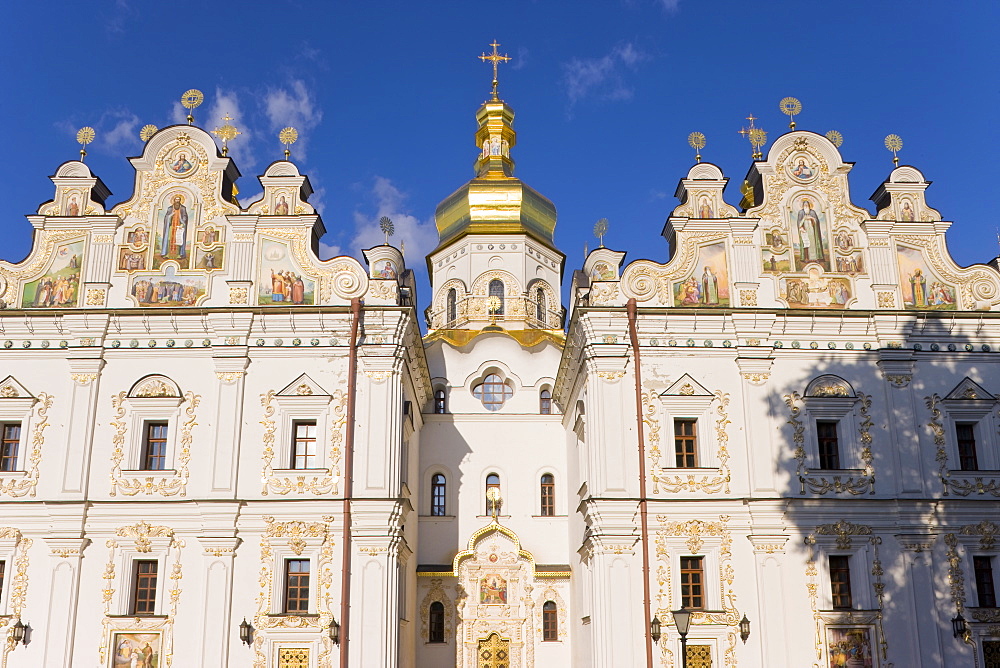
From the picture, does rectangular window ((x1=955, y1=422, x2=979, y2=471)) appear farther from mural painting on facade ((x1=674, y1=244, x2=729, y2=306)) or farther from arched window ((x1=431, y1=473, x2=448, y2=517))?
arched window ((x1=431, y1=473, x2=448, y2=517))

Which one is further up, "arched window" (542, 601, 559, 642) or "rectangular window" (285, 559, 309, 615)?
"rectangular window" (285, 559, 309, 615)

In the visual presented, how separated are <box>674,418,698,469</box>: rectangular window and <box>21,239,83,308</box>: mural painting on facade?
550 inches

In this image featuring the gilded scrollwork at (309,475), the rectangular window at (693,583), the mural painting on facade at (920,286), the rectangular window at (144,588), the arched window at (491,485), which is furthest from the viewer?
the arched window at (491,485)

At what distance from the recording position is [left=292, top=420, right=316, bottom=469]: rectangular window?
73.5ft

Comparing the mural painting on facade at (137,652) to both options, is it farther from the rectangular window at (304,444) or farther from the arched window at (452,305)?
the arched window at (452,305)

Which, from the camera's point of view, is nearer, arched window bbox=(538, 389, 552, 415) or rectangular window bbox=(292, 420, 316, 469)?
rectangular window bbox=(292, 420, 316, 469)

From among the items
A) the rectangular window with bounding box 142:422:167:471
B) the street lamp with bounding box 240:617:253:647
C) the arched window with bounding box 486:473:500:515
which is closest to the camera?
the street lamp with bounding box 240:617:253:647

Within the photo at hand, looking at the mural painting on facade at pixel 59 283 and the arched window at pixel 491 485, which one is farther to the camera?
the arched window at pixel 491 485

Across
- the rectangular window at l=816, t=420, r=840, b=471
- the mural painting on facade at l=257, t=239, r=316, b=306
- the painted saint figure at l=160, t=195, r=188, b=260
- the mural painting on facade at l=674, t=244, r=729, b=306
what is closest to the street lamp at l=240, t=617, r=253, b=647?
the mural painting on facade at l=257, t=239, r=316, b=306

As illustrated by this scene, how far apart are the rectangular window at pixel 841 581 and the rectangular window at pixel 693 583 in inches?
110

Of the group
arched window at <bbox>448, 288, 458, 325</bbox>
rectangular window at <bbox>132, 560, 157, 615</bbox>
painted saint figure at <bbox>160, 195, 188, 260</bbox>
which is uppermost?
arched window at <bbox>448, 288, 458, 325</bbox>

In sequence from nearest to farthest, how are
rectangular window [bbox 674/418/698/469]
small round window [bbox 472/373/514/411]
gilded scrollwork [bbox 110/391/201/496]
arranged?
gilded scrollwork [bbox 110/391/201/496]
rectangular window [bbox 674/418/698/469]
small round window [bbox 472/373/514/411]

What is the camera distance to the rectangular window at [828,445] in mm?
22953

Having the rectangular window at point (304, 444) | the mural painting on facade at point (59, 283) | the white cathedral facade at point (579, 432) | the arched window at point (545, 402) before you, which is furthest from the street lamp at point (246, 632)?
the arched window at point (545, 402)
